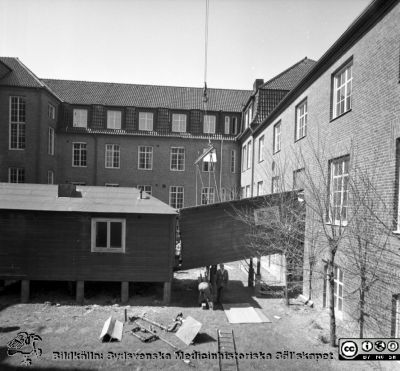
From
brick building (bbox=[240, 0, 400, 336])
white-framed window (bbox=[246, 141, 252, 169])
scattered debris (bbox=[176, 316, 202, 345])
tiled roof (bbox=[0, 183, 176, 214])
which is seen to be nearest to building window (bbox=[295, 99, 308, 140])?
brick building (bbox=[240, 0, 400, 336])

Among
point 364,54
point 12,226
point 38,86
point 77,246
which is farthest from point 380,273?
point 38,86

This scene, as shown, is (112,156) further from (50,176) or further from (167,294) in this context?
(167,294)

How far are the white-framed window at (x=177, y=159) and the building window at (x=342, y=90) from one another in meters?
18.5

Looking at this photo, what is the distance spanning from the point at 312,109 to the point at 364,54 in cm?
354

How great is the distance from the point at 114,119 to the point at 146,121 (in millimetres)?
2989

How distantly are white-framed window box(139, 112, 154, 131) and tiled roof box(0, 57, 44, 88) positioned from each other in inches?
335

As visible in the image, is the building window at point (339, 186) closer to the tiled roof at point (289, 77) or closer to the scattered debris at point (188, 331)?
the scattered debris at point (188, 331)

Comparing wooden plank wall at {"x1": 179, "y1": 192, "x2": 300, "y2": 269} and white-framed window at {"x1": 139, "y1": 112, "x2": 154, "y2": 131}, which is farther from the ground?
white-framed window at {"x1": 139, "y1": 112, "x2": 154, "y2": 131}

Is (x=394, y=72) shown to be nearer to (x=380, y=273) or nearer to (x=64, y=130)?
(x=380, y=273)

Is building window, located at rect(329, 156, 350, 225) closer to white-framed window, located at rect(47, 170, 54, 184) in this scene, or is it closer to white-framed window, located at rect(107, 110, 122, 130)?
white-framed window, located at rect(107, 110, 122, 130)

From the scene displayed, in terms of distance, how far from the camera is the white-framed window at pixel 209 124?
28188mm

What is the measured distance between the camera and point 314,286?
11.2 metres

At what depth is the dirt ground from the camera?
279 inches

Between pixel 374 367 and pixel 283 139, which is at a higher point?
pixel 283 139
